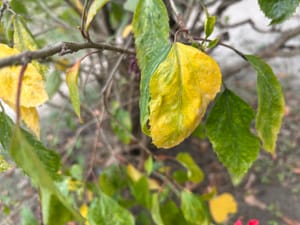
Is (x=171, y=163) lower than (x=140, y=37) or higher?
lower

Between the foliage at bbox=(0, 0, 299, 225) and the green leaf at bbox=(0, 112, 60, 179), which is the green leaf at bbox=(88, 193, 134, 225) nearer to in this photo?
the foliage at bbox=(0, 0, 299, 225)

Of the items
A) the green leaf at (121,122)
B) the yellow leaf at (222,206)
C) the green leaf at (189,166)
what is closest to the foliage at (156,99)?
the green leaf at (189,166)

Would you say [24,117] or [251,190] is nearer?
[24,117]

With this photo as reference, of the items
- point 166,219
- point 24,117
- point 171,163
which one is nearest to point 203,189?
point 171,163

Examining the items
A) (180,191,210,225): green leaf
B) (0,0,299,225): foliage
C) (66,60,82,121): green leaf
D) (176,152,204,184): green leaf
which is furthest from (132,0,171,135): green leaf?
(176,152,204,184): green leaf

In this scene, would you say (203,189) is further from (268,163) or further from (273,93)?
(273,93)

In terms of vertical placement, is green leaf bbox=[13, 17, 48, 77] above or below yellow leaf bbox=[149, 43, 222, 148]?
above

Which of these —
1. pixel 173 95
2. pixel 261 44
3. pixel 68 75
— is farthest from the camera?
pixel 261 44
